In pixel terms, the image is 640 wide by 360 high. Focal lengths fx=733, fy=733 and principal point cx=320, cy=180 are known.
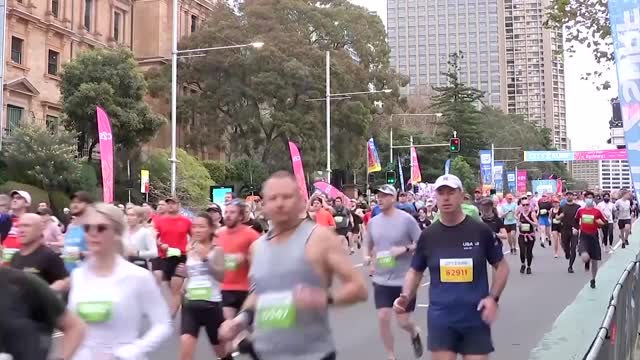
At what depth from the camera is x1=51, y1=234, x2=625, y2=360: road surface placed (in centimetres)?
843

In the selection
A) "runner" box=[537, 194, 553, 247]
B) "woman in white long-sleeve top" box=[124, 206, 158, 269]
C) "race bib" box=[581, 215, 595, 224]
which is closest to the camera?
"woman in white long-sleeve top" box=[124, 206, 158, 269]

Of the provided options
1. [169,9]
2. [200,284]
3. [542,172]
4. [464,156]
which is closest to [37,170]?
[169,9]

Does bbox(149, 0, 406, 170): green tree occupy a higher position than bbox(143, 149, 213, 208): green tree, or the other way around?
bbox(149, 0, 406, 170): green tree

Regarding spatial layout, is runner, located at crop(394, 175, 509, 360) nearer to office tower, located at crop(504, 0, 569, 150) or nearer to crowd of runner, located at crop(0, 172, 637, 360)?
crowd of runner, located at crop(0, 172, 637, 360)

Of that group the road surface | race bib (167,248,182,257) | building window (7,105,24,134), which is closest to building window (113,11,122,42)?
building window (7,105,24,134)

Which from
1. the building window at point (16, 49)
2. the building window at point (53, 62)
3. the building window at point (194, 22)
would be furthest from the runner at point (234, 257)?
the building window at point (194, 22)

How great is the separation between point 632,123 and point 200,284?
4.27 metres

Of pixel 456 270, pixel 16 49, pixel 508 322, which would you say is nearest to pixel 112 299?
pixel 456 270

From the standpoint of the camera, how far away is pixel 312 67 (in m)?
46.5

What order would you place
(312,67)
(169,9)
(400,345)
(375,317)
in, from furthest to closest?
1. (169,9)
2. (312,67)
3. (375,317)
4. (400,345)

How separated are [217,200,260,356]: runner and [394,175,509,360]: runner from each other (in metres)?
2.41

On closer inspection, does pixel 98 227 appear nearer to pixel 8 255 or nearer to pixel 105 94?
pixel 8 255

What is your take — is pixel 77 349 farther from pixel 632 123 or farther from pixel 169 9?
pixel 169 9

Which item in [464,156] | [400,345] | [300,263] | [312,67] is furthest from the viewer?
[464,156]
